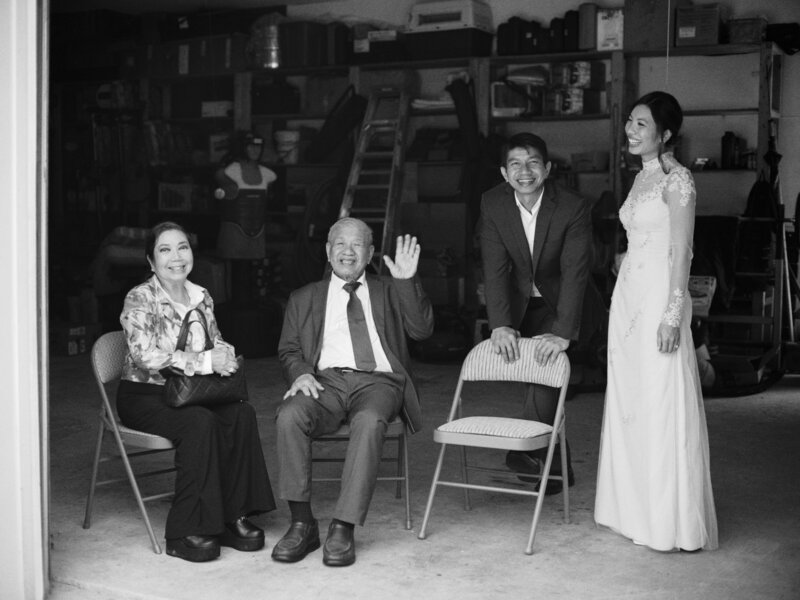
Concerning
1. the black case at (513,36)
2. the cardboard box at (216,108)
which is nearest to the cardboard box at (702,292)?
the black case at (513,36)

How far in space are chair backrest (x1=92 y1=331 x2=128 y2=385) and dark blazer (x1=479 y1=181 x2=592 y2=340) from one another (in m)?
1.60

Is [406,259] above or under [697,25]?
under

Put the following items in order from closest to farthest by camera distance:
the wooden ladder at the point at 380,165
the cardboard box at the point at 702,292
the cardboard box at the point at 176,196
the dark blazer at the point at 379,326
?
1. the dark blazer at the point at 379,326
2. the cardboard box at the point at 702,292
3. the wooden ladder at the point at 380,165
4. the cardboard box at the point at 176,196

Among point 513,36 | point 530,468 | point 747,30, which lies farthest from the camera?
point 513,36

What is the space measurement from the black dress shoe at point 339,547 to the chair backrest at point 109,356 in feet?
3.60

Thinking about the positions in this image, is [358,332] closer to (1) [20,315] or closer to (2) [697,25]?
(1) [20,315]

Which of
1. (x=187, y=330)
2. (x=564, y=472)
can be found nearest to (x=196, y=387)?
(x=187, y=330)

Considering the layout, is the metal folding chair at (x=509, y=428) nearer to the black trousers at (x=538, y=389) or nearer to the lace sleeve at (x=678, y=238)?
the black trousers at (x=538, y=389)

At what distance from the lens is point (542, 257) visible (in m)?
4.90

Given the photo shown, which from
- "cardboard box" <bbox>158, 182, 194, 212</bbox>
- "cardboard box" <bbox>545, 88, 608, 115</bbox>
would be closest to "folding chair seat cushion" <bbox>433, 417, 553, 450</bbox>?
"cardboard box" <bbox>545, 88, 608, 115</bbox>

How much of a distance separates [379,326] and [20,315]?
59.0 inches

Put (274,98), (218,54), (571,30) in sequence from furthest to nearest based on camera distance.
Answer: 1. (218,54)
2. (274,98)
3. (571,30)

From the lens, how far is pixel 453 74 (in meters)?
10.1

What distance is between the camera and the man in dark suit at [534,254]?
476cm
